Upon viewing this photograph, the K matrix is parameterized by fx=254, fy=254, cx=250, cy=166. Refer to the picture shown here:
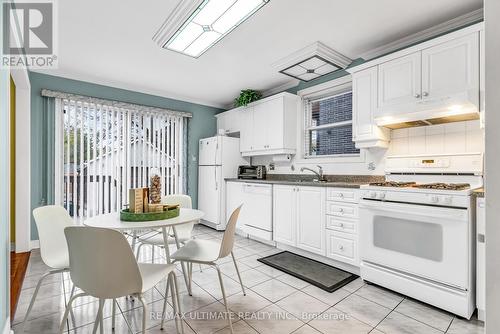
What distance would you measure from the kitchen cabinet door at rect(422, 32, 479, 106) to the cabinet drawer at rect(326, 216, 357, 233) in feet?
4.56

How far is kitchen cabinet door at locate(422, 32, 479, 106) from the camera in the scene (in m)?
2.09

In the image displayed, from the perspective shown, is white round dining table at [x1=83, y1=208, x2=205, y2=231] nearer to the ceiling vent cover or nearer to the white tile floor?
the white tile floor

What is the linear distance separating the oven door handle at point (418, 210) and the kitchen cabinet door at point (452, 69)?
0.96 metres

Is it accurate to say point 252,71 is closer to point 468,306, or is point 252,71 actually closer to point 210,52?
point 210,52

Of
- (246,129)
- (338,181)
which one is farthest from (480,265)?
(246,129)

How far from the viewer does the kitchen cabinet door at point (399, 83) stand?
7.97 feet

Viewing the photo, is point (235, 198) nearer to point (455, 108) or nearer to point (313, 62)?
point (313, 62)

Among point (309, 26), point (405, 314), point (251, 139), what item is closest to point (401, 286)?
point (405, 314)

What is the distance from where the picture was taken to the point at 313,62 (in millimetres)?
3152

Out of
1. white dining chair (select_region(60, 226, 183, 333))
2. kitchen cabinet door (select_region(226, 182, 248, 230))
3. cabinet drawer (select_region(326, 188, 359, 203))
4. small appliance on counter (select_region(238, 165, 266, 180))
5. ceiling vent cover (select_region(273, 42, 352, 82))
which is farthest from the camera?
small appliance on counter (select_region(238, 165, 266, 180))

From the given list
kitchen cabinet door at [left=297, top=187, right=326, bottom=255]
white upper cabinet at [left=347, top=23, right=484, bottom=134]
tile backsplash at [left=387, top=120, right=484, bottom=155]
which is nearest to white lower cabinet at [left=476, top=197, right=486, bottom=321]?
tile backsplash at [left=387, top=120, right=484, bottom=155]

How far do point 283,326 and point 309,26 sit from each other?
→ 2.65m

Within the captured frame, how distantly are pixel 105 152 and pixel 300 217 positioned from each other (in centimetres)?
316

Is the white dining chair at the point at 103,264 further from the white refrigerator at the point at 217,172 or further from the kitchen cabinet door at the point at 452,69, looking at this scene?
the white refrigerator at the point at 217,172
